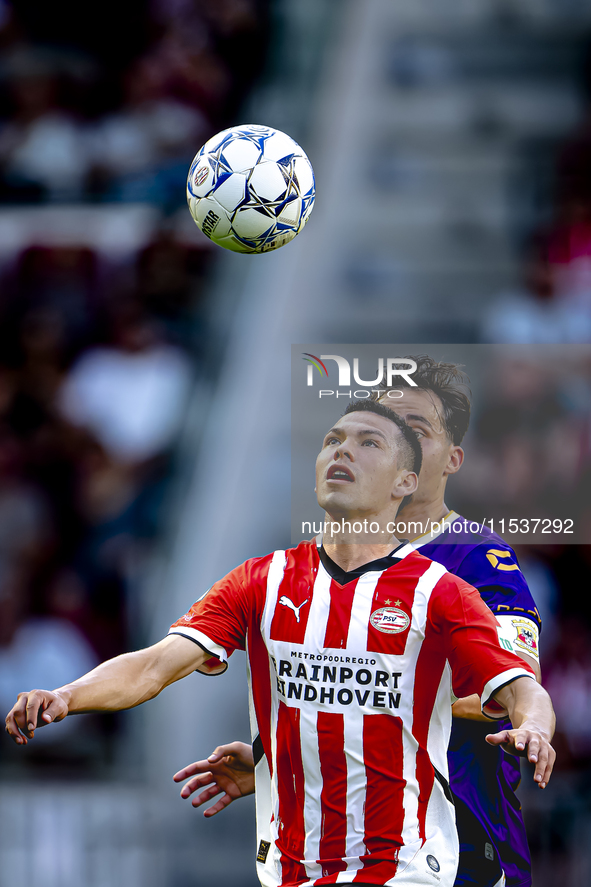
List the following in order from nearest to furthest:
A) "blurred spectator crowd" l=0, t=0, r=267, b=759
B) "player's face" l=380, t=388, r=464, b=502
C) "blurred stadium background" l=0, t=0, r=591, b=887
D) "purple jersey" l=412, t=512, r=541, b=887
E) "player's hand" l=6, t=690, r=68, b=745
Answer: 1. "player's hand" l=6, t=690, r=68, b=745
2. "purple jersey" l=412, t=512, r=541, b=887
3. "player's face" l=380, t=388, r=464, b=502
4. "blurred stadium background" l=0, t=0, r=591, b=887
5. "blurred spectator crowd" l=0, t=0, r=267, b=759

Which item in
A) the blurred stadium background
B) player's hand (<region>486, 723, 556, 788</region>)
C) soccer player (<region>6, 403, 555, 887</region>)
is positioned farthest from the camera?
the blurred stadium background

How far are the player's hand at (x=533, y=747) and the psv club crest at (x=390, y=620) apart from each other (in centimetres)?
64

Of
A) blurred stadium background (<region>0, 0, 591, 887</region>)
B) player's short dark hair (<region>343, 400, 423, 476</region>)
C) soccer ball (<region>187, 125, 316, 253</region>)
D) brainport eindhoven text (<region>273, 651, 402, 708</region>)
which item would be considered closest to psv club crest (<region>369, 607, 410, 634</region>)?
brainport eindhoven text (<region>273, 651, 402, 708</region>)

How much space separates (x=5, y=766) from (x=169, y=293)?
4432 mm

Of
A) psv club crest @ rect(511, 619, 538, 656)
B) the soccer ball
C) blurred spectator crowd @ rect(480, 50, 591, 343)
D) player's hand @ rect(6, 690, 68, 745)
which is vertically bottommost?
player's hand @ rect(6, 690, 68, 745)

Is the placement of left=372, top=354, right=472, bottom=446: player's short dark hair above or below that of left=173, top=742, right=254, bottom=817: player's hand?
above

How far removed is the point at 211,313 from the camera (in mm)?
9609

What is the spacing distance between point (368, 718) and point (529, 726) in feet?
2.22

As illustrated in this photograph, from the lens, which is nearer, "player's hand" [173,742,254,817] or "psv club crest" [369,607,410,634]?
"psv club crest" [369,607,410,634]

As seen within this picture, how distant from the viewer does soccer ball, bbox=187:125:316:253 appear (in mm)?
5023

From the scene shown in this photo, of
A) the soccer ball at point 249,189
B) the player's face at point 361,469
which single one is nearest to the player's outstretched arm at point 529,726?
the player's face at point 361,469

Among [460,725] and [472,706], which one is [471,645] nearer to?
[472,706]

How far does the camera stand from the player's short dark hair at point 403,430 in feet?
13.4

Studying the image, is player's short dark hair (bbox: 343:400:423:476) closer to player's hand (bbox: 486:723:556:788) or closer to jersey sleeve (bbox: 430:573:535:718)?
jersey sleeve (bbox: 430:573:535:718)
